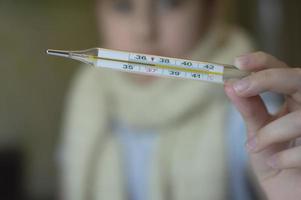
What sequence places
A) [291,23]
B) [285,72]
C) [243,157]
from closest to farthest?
[285,72], [243,157], [291,23]

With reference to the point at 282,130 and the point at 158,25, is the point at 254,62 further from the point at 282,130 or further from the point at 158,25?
the point at 158,25

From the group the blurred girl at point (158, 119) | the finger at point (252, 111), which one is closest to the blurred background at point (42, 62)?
the blurred girl at point (158, 119)

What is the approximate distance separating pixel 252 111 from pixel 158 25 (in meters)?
0.40

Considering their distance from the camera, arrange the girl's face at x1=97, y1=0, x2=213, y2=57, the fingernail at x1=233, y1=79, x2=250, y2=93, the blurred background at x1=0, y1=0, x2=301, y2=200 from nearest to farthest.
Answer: the fingernail at x1=233, y1=79, x2=250, y2=93 → the girl's face at x1=97, y1=0, x2=213, y2=57 → the blurred background at x1=0, y1=0, x2=301, y2=200

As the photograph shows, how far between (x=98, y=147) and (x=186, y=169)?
17 centimetres

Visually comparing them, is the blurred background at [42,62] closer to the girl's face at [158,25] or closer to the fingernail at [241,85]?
the girl's face at [158,25]

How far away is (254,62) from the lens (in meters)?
0.37

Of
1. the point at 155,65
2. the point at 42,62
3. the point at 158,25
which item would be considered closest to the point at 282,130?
the point at 155,65

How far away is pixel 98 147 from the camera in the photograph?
84 centimetres

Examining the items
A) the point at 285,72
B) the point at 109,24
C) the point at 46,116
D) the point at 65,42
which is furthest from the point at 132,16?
the point at 285,72

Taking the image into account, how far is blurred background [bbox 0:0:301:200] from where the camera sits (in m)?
0.93

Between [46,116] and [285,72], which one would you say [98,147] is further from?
[285,72]

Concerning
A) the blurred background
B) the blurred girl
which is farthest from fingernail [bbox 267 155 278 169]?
the blurred background

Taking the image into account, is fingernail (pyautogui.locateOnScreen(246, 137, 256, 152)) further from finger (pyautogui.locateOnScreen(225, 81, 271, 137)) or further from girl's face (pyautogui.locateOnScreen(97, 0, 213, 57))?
girl's face (pyautogui.locateOnScreen(97, 0, 213, 57))
